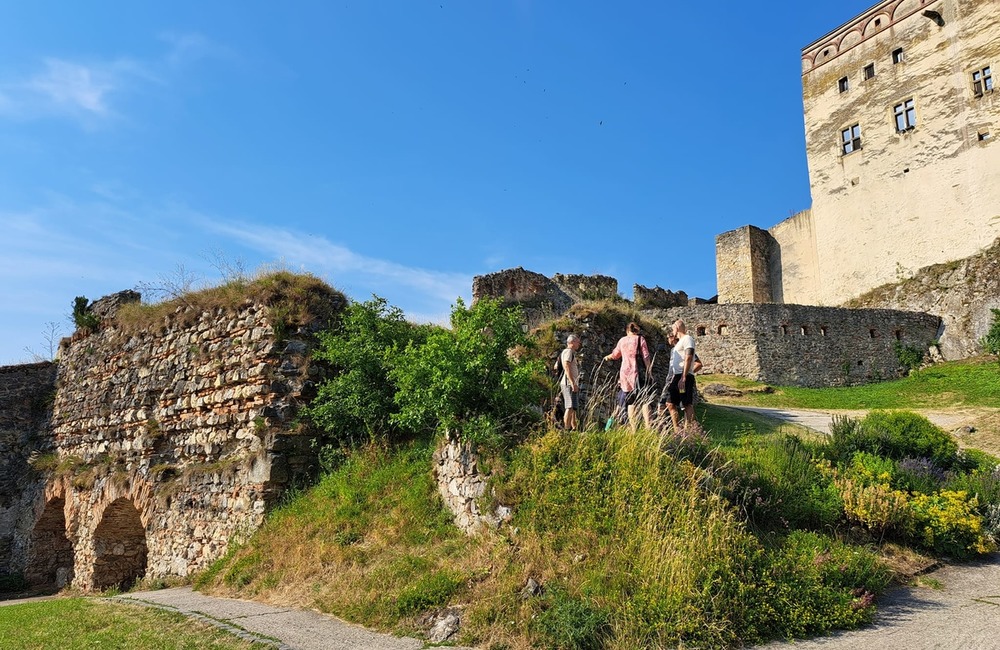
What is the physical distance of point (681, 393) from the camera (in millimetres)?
9398

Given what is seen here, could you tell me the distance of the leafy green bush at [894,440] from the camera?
1043 centimetres

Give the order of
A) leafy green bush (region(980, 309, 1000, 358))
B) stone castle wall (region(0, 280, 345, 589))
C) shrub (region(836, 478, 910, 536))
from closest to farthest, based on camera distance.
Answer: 1. shrub (region(836, 478, 910, 536))
2. stone castle wall (region(0, 280, 345, 589))
3. leafy green bush (region(980, 309, 1000, 358))

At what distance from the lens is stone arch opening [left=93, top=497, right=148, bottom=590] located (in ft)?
38.5

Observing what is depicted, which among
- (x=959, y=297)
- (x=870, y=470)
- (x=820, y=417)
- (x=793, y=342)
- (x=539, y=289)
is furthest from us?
(x=959, y=297)

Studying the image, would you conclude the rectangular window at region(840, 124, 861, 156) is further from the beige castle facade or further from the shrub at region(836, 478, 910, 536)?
the shrub at region(836, 478, 910, 536)

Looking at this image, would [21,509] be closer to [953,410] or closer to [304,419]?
[304,419]

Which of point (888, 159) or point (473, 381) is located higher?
point (888, 159)

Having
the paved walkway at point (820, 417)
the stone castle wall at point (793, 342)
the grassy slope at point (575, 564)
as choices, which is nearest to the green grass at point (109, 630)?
the grassy slope at point (575, 564)

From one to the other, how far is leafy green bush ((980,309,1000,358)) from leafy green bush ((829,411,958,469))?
60.2ft

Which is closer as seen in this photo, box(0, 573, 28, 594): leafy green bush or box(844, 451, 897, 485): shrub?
box(844, 451, 897, 485): shrub

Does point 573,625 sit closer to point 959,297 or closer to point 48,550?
point 48,550

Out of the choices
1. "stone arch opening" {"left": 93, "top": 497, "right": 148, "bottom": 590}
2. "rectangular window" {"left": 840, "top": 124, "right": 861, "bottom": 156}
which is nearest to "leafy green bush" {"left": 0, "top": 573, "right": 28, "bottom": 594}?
"stone arch opening" {"left": 93, "top": 497, "right": 148, "bottom": 590}

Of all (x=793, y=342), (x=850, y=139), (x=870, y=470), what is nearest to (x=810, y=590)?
(x=870, y=470)

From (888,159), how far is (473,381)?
36076 mm
